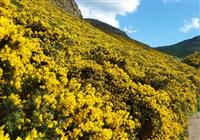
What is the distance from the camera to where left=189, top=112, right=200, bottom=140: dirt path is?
32081mm

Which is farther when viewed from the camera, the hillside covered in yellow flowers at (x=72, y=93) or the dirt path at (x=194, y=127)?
the dirt path at (x=194, y=127)

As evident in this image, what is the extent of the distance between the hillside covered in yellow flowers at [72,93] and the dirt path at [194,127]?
897 mm

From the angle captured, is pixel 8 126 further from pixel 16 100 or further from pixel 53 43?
pixel 53 43

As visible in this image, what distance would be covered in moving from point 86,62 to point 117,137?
8768 millimetres

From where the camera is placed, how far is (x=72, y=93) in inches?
665

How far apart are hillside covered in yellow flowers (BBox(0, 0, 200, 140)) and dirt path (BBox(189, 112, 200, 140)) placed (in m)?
0.90

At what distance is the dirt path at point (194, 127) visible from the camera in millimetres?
32081

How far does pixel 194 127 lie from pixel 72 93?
19.4 metres

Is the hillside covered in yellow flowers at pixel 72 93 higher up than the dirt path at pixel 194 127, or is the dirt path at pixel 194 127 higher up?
the hillside covered in yellow flowers at pixel 72 93

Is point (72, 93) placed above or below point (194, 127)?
above

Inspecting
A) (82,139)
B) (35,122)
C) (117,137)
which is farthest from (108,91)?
(35,122)

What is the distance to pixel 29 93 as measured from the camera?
1564cm

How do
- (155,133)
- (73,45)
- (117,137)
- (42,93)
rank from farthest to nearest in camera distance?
(73,45), (155,133), (117,137), (42,93)

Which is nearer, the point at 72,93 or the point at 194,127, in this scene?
the point at 72,93
